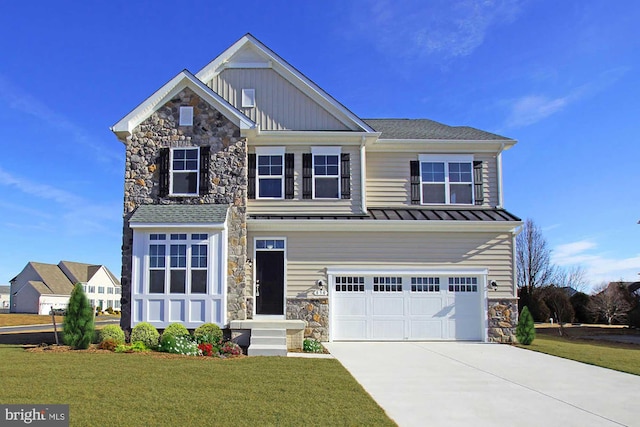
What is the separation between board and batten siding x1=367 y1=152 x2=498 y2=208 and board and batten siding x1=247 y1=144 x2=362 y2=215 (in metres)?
0.68

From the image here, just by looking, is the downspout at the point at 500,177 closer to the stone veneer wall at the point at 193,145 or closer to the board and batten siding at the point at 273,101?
the board and batten siding at the point at 273,101

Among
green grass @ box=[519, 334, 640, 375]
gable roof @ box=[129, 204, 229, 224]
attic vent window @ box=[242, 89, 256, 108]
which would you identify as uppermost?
attic vent window @ box=[242, 89, 256, 108]

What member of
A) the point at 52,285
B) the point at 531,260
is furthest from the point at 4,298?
the point at 531,260

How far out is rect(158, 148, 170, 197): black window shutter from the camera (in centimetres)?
1593

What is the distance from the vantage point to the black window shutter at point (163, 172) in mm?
15930

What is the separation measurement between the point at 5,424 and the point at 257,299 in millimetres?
10101

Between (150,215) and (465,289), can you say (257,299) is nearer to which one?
(150,215)

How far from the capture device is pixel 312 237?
16.6 metres

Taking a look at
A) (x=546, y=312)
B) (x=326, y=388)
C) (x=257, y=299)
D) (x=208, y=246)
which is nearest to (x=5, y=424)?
(x=326, y=388)

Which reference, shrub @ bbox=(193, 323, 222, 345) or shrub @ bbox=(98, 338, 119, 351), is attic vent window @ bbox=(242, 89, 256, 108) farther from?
shrub @ bbox=(98, 338, 119, 351)

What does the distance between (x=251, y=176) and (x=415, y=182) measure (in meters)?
5.50
